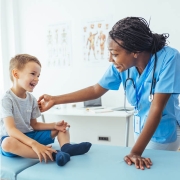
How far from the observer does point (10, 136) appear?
1322mm

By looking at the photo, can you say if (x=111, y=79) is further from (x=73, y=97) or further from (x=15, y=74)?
(x=15, y=74)

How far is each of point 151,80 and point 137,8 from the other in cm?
175

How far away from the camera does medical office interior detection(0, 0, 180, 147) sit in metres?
2.77

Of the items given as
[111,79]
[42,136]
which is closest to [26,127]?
[42,136]

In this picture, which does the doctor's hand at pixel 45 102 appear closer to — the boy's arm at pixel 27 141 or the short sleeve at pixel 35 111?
the short sleeve at pixel 35 111

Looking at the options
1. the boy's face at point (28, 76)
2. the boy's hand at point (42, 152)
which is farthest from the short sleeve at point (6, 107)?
the boy's hand at point (42, 152)

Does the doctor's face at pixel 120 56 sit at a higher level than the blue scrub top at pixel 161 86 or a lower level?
higher

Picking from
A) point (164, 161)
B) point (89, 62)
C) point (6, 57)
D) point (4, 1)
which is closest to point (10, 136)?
point (164, 161)

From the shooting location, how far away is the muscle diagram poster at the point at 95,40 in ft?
9.74

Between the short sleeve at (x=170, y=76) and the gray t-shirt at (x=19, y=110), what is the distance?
0.79 m

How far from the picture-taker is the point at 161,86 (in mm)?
1155

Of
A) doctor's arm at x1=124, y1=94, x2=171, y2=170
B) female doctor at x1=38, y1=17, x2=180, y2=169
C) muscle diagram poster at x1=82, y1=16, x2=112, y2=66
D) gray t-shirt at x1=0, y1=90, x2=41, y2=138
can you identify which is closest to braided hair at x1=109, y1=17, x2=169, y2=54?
female doctor at x1=38, y1=17, x2=180, y2=169

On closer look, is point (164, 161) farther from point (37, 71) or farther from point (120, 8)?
point (120, 8)

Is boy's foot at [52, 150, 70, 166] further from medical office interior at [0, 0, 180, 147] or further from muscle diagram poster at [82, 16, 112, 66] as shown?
muscle diagram poster at [82, 16, 112, 66]
